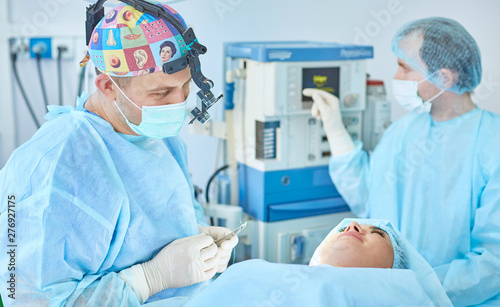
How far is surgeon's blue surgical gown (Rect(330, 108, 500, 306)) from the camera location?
1646 millimetres

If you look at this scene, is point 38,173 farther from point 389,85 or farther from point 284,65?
point 389,85

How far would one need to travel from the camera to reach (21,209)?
3.65 feet

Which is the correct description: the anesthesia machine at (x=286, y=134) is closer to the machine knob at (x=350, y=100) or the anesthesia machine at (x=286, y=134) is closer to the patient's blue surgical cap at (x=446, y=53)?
the machine knob at (x=350, y=100)

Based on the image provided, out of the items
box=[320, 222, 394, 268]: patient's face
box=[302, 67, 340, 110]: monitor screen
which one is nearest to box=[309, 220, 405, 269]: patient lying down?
box=[320, 222, 394, 268]: patient's face

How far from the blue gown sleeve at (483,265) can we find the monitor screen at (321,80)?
77cm

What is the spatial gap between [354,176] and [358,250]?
0.84 meters

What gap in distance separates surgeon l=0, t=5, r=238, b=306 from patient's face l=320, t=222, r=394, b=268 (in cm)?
30

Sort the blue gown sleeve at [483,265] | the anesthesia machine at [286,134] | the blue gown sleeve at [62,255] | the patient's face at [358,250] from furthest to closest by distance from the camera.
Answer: the anesthesia machine at [286,134] → the blue gown sleeve at [483,265] → the patient's face at [358,250] → the blue gown sleeve at [62,255]

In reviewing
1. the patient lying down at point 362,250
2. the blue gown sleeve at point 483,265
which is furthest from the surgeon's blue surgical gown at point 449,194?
the patient lying down at point 362,250

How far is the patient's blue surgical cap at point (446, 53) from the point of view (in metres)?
1.81

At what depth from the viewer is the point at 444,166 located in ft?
5.95

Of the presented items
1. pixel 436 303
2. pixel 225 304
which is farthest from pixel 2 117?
pixel 436 303

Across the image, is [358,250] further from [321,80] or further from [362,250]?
[321,80]

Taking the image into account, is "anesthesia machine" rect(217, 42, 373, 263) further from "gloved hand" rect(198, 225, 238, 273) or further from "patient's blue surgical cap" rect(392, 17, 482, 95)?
"gloved hand" rect(198, 225, 238, 273)
